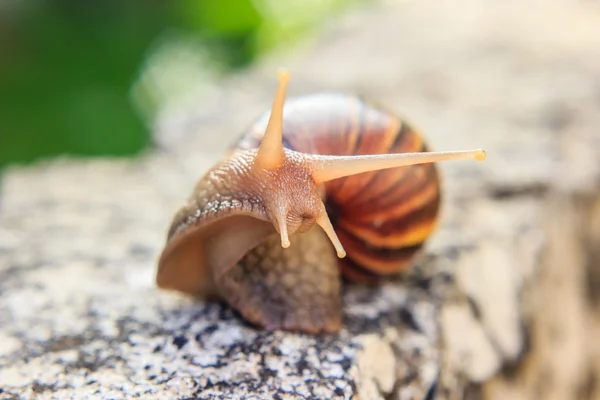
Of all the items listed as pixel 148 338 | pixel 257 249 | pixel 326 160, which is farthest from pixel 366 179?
pixel 148 338

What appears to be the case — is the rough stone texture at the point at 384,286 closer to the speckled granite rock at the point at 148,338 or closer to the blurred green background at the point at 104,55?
→ the speckled granite rock at the point at 148,338

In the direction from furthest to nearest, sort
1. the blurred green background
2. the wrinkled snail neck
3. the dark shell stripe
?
the blurred green background
the dark shell stripe
the wrinkled snail neck

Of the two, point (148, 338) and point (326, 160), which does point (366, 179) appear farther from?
point (148, 338)

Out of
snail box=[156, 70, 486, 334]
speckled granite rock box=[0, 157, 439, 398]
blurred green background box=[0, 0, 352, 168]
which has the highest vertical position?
blurred green background box=[0, 0, 352, 168]

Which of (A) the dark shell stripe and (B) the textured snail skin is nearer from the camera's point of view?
(B) the textured snail skin

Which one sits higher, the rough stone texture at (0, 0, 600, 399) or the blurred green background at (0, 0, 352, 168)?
the blurred green background at (0, 0, 352, 168)

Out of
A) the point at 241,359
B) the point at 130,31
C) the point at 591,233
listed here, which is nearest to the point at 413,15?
the point at 130,31

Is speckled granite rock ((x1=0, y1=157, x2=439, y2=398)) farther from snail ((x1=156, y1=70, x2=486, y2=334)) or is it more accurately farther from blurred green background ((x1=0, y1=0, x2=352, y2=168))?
blurred green background ((x1=0, y1=0, x2=352, y2=168))

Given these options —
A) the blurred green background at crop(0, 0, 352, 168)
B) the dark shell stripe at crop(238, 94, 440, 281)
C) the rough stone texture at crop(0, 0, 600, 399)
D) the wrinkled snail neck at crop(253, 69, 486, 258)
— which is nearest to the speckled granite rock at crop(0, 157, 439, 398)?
the rough stone texture at crop(0, 0, 600, 399)
